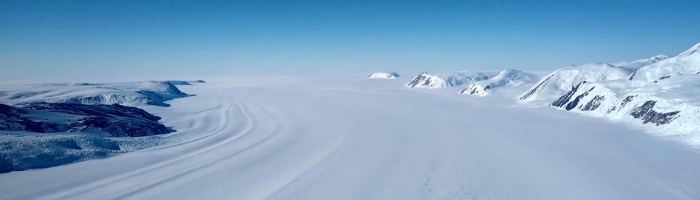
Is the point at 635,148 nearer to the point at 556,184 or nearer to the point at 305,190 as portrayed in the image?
the point at 556,184

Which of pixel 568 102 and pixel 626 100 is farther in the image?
pixel 568 102

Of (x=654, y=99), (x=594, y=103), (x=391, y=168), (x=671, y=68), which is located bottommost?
(x=391, y=168)

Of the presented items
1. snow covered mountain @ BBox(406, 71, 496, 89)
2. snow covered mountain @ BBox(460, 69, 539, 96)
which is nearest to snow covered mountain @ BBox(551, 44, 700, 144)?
snow covered mountain @ BBox(460, 69, 539, 96)

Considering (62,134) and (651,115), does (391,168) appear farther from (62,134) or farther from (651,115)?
(651,115)

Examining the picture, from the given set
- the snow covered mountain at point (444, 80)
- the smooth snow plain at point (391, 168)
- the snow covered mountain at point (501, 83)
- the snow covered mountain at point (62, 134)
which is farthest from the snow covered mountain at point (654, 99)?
the snow covered mountain at point (444, 80)

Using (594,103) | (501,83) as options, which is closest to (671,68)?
(594,103)

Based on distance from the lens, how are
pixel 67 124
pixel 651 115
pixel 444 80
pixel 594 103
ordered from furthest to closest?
1. pixel 444 80
2. pixel 594 103
3. pixel 651 115
4. pixel 67 124

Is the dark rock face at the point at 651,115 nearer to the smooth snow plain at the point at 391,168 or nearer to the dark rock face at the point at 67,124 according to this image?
the smooth snow plain at the point at 391,168
